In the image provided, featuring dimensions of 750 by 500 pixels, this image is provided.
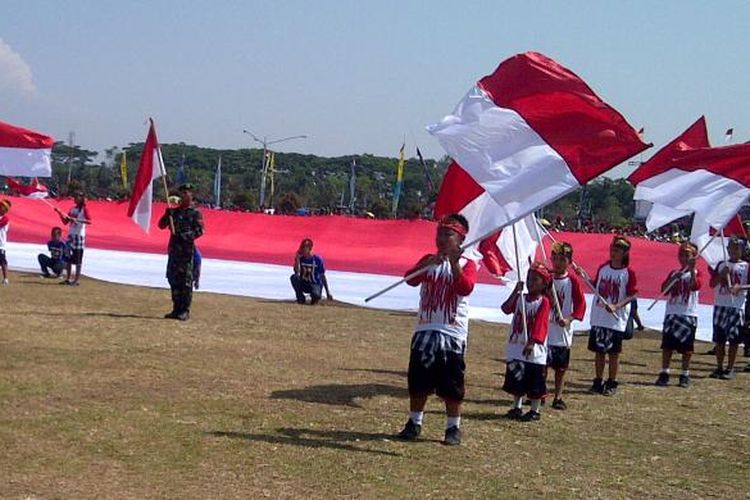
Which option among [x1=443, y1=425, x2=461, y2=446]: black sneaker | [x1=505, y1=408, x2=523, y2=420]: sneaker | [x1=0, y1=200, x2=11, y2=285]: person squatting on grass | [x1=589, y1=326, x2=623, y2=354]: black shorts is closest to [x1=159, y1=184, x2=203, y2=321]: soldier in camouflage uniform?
[x1=0, y1=200, x2=11, y2=285]: person squatting on grass

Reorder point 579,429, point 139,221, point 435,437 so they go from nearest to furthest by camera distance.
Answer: point 435,437 → point 579,429 → point 139,221

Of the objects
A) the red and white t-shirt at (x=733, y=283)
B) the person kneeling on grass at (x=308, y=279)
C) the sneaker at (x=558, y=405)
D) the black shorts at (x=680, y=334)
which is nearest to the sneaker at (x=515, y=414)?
the sneaker at (x=558, y=405)

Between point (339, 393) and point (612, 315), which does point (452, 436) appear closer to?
point (339, 393)

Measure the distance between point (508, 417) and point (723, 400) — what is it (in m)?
3.31

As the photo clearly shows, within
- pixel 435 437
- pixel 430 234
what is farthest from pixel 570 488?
pixel 430 234

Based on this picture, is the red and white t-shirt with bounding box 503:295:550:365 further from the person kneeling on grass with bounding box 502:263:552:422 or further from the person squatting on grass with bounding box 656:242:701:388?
the person squatting on grass with bounding box 656:242:701:388

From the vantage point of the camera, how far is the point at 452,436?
25.2ft

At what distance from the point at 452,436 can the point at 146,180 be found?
800cm

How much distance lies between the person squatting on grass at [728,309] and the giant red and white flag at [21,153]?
11.3m

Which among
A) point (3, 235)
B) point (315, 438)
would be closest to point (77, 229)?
point (3, 235)

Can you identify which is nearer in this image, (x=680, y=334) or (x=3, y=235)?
(x=680, y=334)

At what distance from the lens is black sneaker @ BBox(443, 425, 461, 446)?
302 inches

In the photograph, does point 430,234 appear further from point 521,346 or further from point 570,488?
point 570,488

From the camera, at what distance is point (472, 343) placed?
47.8 ft
